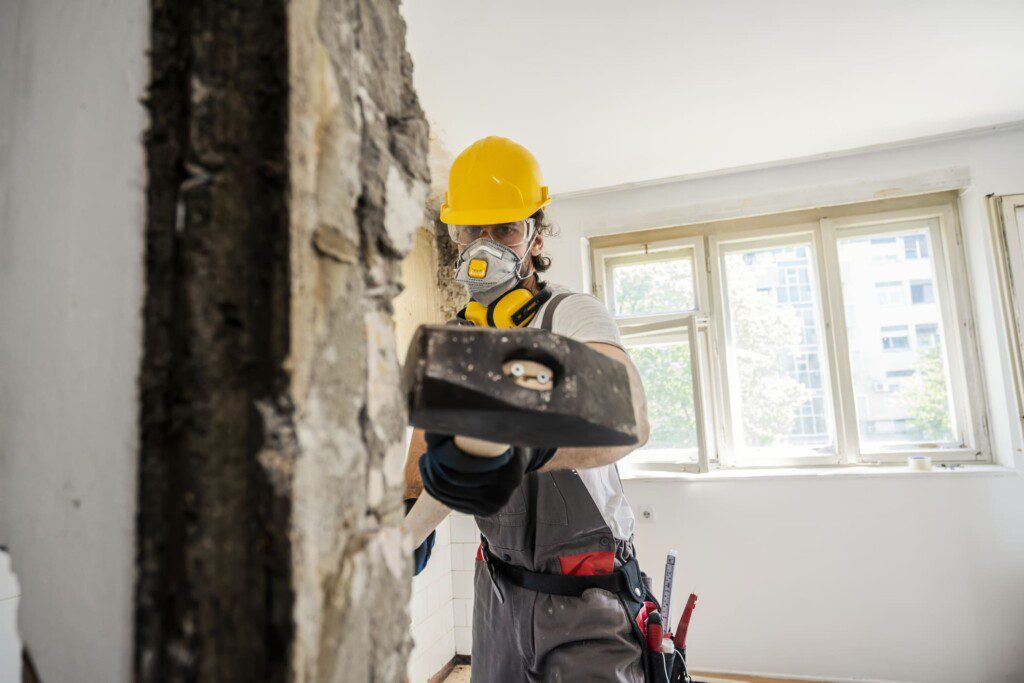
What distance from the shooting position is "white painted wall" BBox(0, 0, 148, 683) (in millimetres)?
429

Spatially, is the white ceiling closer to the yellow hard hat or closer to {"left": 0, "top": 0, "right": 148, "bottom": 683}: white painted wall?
the yellow hard hat

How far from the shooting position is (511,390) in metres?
0.46

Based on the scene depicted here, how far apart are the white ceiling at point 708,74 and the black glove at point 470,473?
1629 mm

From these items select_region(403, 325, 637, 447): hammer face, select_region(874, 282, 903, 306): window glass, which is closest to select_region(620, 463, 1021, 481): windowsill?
select_region(874, 282, 903, 306): window glass

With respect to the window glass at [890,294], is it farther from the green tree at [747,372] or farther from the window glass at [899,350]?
the green tree at [747,372]

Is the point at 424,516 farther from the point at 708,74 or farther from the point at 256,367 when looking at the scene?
the point at 708,74

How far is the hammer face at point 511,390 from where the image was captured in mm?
448

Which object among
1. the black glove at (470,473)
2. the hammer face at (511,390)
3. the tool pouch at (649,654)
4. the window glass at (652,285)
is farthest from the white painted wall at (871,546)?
the hammer face at (511,390)

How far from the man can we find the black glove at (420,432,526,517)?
356mm

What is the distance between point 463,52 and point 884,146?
7.73 feet

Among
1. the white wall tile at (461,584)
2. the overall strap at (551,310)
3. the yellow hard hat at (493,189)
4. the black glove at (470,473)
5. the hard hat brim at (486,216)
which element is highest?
the yellow hard hat at (493,189)

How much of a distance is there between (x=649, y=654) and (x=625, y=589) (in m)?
0.14

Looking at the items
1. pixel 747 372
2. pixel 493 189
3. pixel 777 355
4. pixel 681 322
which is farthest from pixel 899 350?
pixel 493 189

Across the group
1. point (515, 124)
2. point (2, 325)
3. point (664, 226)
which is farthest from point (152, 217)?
point (664, 226)
